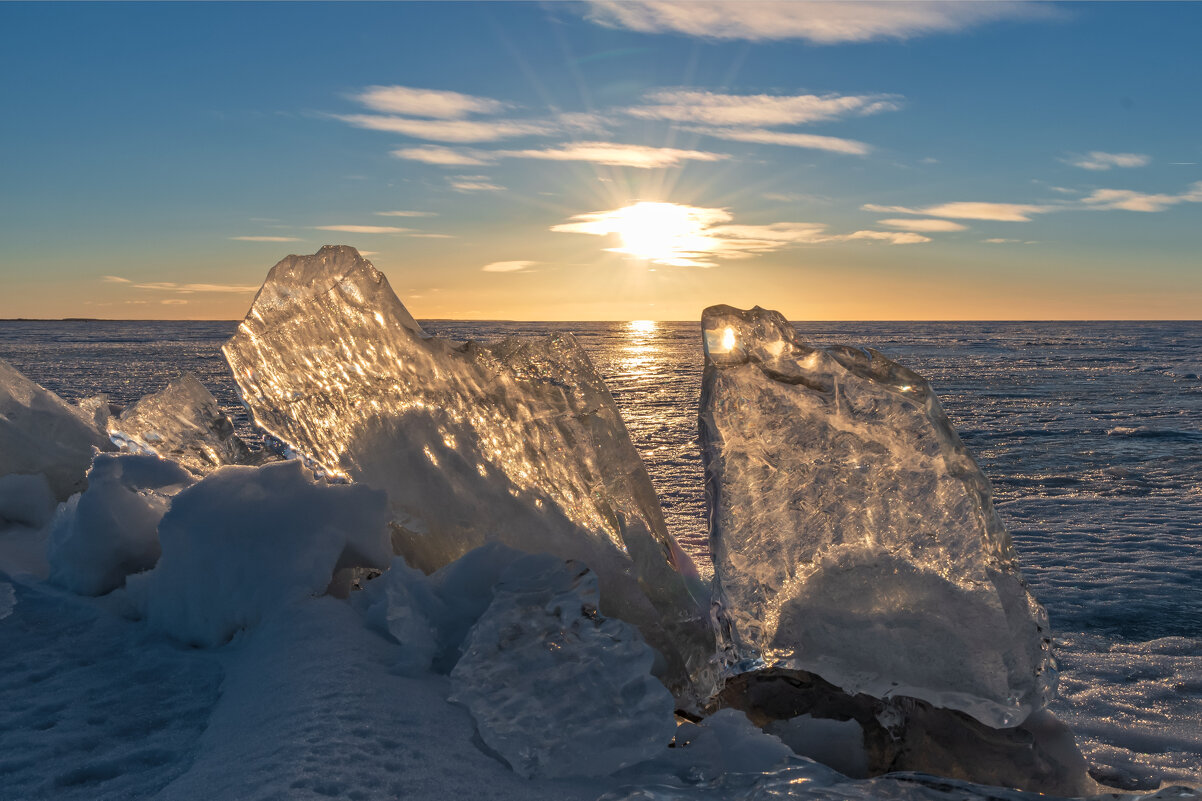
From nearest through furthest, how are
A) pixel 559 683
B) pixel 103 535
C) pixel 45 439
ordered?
pixel 559 683 → pixel 103 535 → pixel 45 439

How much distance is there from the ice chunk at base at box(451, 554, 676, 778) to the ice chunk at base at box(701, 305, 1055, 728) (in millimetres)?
359

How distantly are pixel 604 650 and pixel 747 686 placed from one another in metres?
0.47

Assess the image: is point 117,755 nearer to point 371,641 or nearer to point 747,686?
point 371,641

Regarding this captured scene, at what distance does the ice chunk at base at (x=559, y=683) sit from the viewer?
1980 mm

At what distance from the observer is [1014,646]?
2.20 m

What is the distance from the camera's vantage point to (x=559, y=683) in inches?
85.1

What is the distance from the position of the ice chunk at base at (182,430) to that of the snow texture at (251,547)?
132cm

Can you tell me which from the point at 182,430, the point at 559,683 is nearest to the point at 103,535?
the point at 182,430

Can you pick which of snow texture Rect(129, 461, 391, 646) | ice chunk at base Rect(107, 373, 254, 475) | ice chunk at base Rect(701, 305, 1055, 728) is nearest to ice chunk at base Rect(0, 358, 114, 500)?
ice chunk at base Rect(107, 373, 254, 475)

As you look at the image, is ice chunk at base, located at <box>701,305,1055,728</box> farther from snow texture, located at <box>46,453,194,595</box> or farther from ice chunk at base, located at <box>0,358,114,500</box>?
ice chunk at base, located at <box>0,358,114,500</box>

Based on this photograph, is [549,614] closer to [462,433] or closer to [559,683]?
[559,683]

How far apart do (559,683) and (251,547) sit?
1.17 metres

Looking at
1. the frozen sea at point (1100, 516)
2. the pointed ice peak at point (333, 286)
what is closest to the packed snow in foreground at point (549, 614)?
the pointed ice peak at point (333, 286)

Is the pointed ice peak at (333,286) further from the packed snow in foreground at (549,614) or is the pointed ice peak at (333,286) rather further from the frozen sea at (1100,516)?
the frozen sea at (1100,516)
